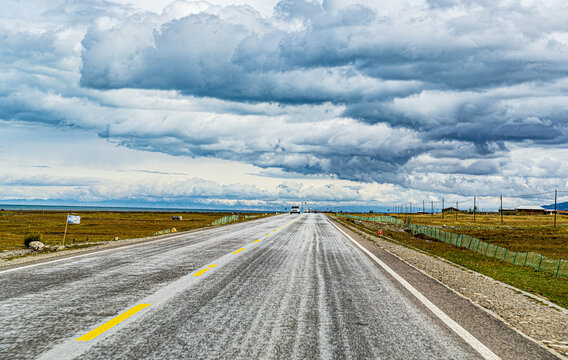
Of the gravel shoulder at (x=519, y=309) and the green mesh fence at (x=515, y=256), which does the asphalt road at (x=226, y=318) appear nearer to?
the gravel shoulder at (x=519, y=309)

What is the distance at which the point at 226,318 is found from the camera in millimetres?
5789

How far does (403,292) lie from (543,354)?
11.8ft

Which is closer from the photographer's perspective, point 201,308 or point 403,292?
point 201,308

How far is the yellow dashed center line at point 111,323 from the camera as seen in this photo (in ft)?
15.7

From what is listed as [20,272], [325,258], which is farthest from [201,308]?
[325,258]

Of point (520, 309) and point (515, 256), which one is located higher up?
point (520, 309)

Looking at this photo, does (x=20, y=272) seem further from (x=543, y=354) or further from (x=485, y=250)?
(x=485, y=250)

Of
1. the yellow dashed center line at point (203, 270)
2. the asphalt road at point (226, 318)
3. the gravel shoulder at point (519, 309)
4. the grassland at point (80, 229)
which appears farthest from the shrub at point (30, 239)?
the gravel shoulder at point (519, 309)

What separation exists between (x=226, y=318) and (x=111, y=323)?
4.72ft

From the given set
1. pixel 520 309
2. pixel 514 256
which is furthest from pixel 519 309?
pixel 514 256

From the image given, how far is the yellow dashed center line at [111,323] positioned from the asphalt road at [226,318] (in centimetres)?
1

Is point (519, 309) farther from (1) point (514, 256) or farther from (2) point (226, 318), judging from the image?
(1) point (514, 256)

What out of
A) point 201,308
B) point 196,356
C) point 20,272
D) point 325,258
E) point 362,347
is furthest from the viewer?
point 325,258

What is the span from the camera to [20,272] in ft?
32.3
